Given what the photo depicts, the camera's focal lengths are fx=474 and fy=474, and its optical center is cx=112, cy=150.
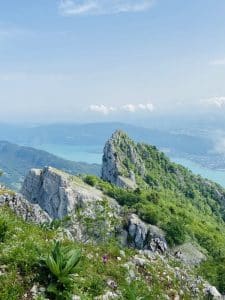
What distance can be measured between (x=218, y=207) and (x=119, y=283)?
141871 millimetres

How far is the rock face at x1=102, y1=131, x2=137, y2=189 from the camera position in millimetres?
118925

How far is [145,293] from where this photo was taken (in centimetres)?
1375

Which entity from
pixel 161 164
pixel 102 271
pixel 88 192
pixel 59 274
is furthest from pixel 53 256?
pixel 161 164

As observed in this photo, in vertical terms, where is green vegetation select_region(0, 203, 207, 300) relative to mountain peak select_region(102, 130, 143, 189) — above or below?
above

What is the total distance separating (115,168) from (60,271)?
11107cm

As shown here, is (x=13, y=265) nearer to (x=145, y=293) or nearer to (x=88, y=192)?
(x=145, y=293)

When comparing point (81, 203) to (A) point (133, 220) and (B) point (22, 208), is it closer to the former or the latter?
(A) point (133, 220)

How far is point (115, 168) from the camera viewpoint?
12256 centimetres

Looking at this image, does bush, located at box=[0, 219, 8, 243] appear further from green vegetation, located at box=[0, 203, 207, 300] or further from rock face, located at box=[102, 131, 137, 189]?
rock face, located at box=[102, 131, 137, 189]

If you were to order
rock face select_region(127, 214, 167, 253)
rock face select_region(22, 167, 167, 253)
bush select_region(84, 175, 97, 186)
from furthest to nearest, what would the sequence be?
1. bush select_region(84, 175, 97, 186)
2. rock face select_region(127, 214, 167, 253)
3. rock face select_region(22, 167, 167, 253)

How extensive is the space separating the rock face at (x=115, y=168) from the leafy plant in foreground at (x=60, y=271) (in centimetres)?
10318

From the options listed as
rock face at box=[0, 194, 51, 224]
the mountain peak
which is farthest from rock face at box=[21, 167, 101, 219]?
rock face at box=[0, 194, 51, 224]

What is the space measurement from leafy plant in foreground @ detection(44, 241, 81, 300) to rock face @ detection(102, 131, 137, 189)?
10318 cm

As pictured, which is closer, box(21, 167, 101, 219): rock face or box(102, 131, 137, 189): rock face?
box(21, 167, 101, 219): rock face
